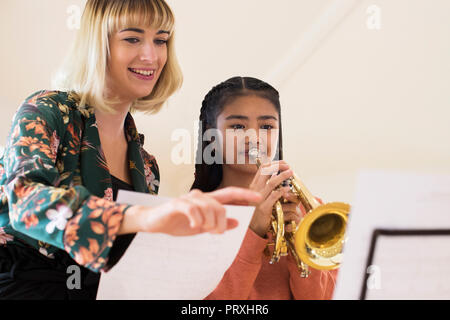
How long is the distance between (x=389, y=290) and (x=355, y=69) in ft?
6.27

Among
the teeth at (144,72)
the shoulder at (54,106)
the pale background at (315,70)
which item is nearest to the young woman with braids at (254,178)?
the teeth at (144,72)

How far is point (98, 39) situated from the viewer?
102 centimetres

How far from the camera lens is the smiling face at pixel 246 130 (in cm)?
120

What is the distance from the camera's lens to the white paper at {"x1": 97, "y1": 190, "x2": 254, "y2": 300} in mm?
684

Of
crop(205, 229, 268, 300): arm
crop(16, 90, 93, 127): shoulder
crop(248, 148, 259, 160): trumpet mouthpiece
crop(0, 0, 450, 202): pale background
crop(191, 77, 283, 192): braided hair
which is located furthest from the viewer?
crop(0, 0, 450, 202): pale background

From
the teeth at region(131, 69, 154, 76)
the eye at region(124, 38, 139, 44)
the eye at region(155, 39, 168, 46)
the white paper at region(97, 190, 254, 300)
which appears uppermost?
the eye at region(155, 39, 168, 46)

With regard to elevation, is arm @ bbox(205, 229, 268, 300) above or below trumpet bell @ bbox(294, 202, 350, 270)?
below

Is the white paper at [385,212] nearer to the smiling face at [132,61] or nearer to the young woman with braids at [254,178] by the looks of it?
the young woman with braids at [254,178]

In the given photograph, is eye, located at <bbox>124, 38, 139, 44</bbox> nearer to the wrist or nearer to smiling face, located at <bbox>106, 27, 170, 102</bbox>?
smiling face, located at <bbox>106, 27, 170, 102</bbox>

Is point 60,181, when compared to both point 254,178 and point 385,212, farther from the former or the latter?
point 385,212

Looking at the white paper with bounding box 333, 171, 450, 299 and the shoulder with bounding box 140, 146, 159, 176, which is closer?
the white paper with bounding box 333, 171, 450, 299

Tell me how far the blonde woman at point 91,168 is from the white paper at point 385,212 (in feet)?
0.42

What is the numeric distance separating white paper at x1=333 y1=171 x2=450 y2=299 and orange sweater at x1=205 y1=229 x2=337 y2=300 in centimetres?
44

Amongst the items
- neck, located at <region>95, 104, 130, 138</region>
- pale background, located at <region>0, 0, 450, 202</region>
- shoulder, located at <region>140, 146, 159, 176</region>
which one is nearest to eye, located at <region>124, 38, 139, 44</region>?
neck, located at <region>95, 104, 130, 138</region>
